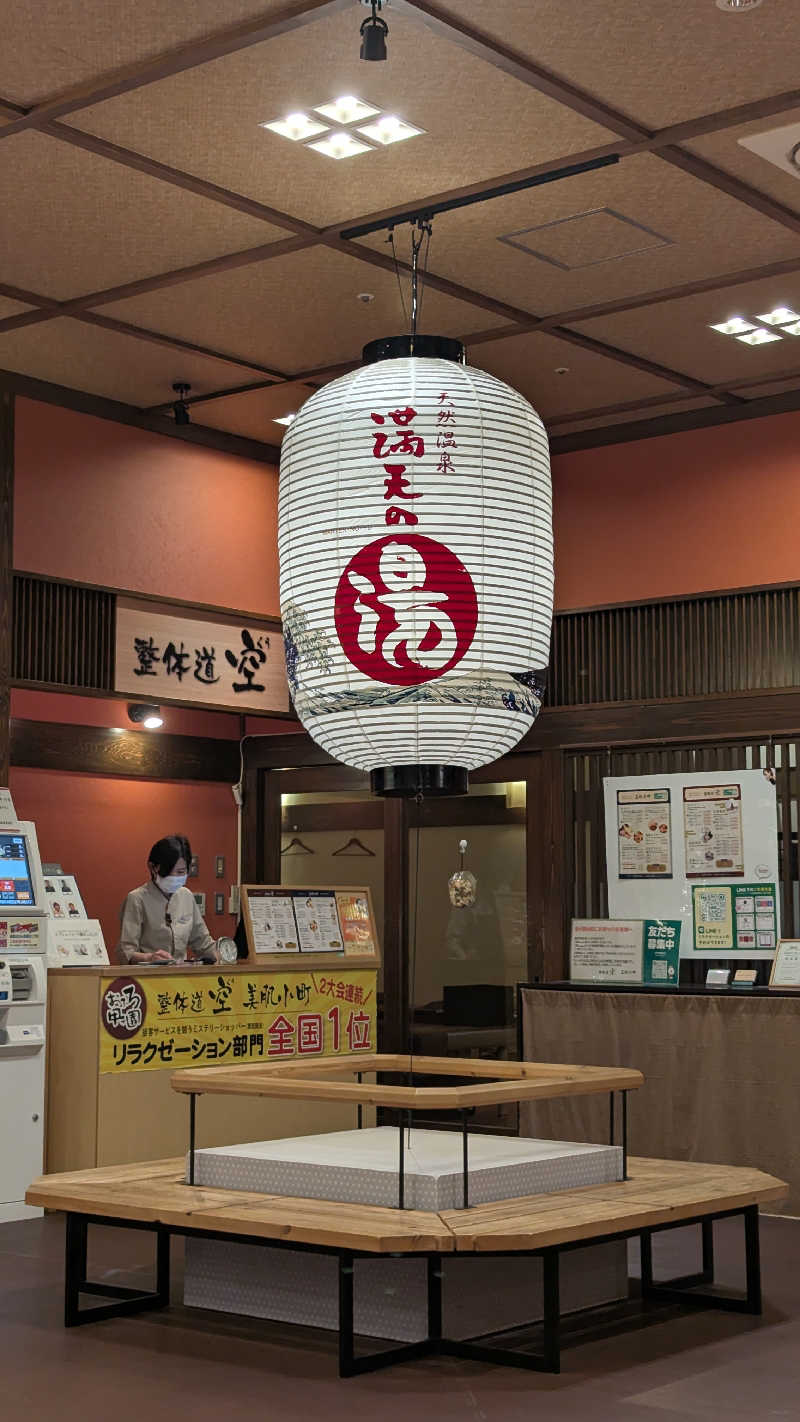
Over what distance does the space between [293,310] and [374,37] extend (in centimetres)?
229

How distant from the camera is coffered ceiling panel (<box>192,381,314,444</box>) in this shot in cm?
769

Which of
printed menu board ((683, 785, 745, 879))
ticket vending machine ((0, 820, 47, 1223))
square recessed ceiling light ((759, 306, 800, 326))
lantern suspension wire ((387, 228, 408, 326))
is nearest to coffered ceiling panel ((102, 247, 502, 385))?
lantern suspension wire ((387, 228, 408, 326))

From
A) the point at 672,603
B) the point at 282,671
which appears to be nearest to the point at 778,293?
the point at 672,603

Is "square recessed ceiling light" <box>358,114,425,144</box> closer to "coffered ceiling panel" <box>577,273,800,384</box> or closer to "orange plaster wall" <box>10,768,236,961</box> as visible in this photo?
"coffered ceiling panel" <box>577,273,800,384</box>

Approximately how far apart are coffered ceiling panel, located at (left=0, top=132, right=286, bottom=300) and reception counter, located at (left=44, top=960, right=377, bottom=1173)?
2.84 metres

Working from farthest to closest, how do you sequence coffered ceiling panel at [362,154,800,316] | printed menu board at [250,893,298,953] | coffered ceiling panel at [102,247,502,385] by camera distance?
printed menu board at [250,893,298,953] < coffered ceiling panel at [102,247,502,385] < coffered ceiling panel at [362,154,800,316]

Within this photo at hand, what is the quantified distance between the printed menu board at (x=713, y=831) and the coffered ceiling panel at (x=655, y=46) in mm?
3387

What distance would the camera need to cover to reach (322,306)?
6629 millimetres

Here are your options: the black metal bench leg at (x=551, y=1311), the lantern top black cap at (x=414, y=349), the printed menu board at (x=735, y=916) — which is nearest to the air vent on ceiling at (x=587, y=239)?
the lantern top black cap at (x=414, y=349)

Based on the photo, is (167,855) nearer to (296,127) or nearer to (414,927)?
(414,927)

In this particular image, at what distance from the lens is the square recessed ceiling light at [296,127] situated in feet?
16.6

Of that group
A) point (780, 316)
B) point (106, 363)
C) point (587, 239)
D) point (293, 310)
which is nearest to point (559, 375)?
point (780, 316)

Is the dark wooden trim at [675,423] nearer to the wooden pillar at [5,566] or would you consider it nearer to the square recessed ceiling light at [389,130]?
the wooden pillar at [5,566]

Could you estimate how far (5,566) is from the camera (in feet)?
23.5
